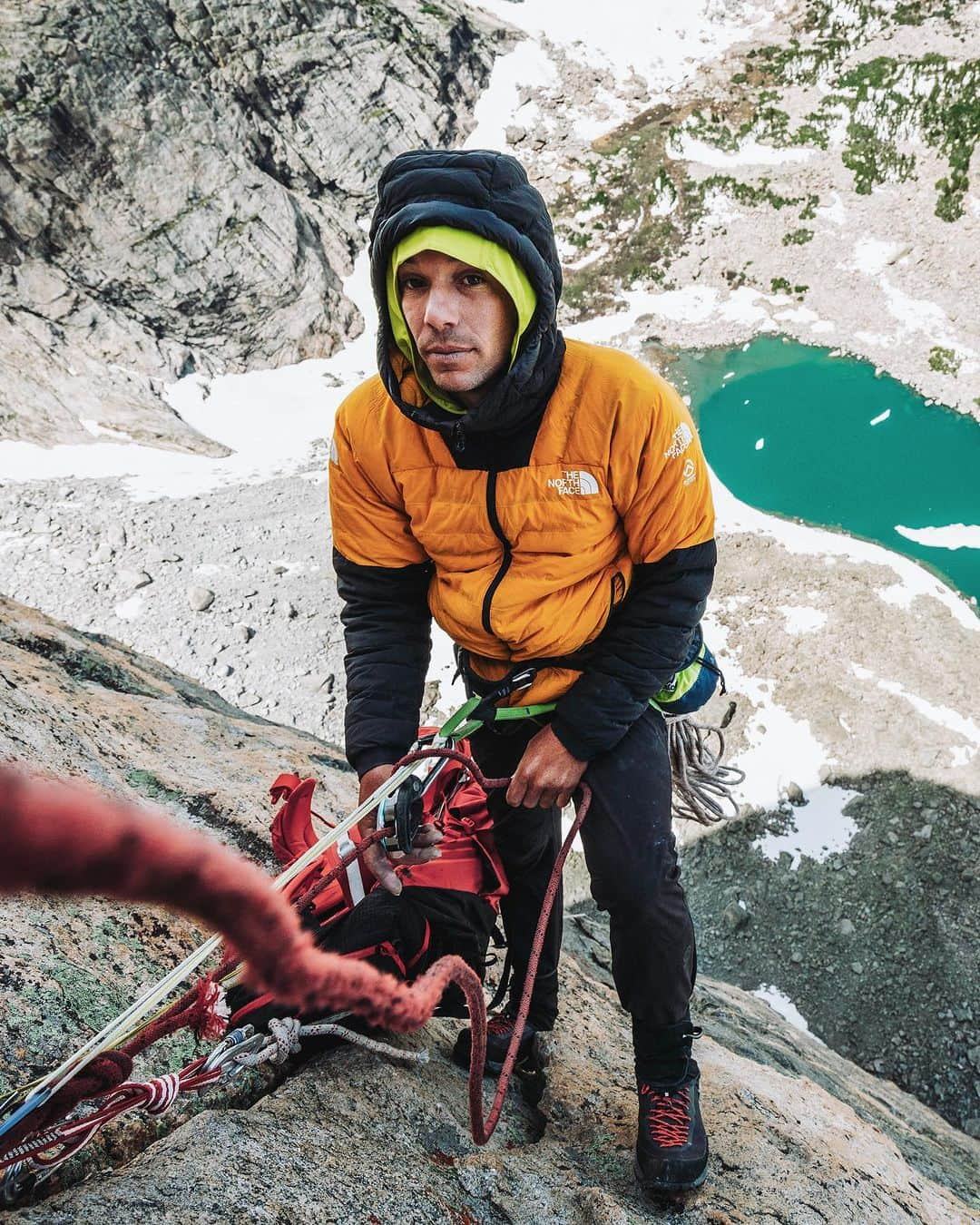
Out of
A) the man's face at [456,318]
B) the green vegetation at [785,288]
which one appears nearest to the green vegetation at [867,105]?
the green vegetation at [785,288]

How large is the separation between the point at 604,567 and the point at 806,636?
11.2 metres

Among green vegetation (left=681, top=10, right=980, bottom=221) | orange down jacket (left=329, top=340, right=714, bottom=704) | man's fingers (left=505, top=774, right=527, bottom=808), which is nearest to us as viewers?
orange down jacket (left=329, top=340, right=714, bottom=704)

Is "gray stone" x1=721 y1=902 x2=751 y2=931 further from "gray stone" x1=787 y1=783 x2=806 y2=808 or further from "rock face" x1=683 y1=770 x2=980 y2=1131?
"gray stone" x1=787 y1=783 x2=806 y2=808

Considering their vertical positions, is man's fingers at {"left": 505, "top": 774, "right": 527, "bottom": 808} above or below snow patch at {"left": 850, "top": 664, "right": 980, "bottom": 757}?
above

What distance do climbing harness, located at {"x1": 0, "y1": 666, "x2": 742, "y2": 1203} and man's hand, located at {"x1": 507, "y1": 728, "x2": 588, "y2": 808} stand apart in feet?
0.30

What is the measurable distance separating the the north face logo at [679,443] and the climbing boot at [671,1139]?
196 centimetres

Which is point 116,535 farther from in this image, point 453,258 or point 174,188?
→ point 174,188

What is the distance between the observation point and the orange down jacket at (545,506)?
219cm

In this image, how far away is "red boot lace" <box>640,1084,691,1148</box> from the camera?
96.2 inches

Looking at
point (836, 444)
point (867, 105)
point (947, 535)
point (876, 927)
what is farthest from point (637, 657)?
point (867, 105)

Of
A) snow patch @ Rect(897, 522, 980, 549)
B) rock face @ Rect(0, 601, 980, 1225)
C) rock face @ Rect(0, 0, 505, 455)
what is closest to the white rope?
rock face @ Rect(0, 601, 980, 1225)

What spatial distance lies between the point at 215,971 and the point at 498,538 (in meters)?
1.36

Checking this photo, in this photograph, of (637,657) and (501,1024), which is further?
(501,1024)

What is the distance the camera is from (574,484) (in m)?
2.23
